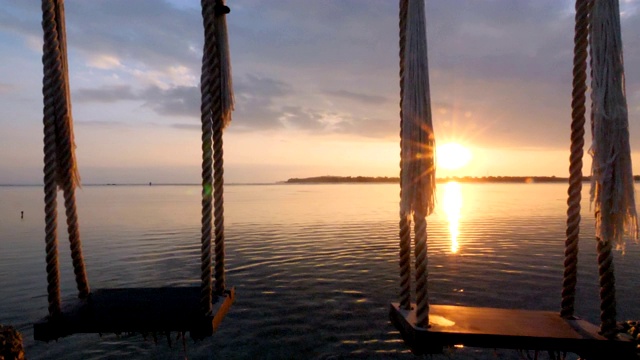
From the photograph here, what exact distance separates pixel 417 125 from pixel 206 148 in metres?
2.68

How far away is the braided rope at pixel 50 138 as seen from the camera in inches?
193

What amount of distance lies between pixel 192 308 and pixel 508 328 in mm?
4142

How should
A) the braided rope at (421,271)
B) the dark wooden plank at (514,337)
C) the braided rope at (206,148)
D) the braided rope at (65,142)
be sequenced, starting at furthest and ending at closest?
the braided rope at (65,142) → the braided rope at (206,148) → the braided rope at (421,271) → the dark wooden plank at (514,337)

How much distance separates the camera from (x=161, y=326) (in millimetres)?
4770

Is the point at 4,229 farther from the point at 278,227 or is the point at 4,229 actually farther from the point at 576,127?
the point at 576,127

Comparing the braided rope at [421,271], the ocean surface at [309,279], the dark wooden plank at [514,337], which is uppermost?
the braided rope at [421,271]

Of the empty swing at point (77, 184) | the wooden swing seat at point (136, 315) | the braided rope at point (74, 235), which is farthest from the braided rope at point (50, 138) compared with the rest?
the braided rope at point (74, 235)

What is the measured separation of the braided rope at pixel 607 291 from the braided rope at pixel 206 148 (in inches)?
194

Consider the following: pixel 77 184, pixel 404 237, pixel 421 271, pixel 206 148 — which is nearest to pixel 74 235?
pixel 77 184

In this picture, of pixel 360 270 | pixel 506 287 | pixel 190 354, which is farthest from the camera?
pixel 360 270

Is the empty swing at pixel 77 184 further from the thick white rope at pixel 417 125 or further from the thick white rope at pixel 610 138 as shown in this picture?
the thick white rope at pixel 610 138

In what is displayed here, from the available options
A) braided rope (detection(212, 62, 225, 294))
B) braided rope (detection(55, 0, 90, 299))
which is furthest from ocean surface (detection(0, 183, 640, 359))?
braided rope (detection(212, 62, 225, 294))

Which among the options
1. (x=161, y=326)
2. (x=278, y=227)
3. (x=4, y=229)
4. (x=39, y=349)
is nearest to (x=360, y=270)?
(x=39, y=349)

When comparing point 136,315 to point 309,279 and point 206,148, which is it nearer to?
point 206,148
